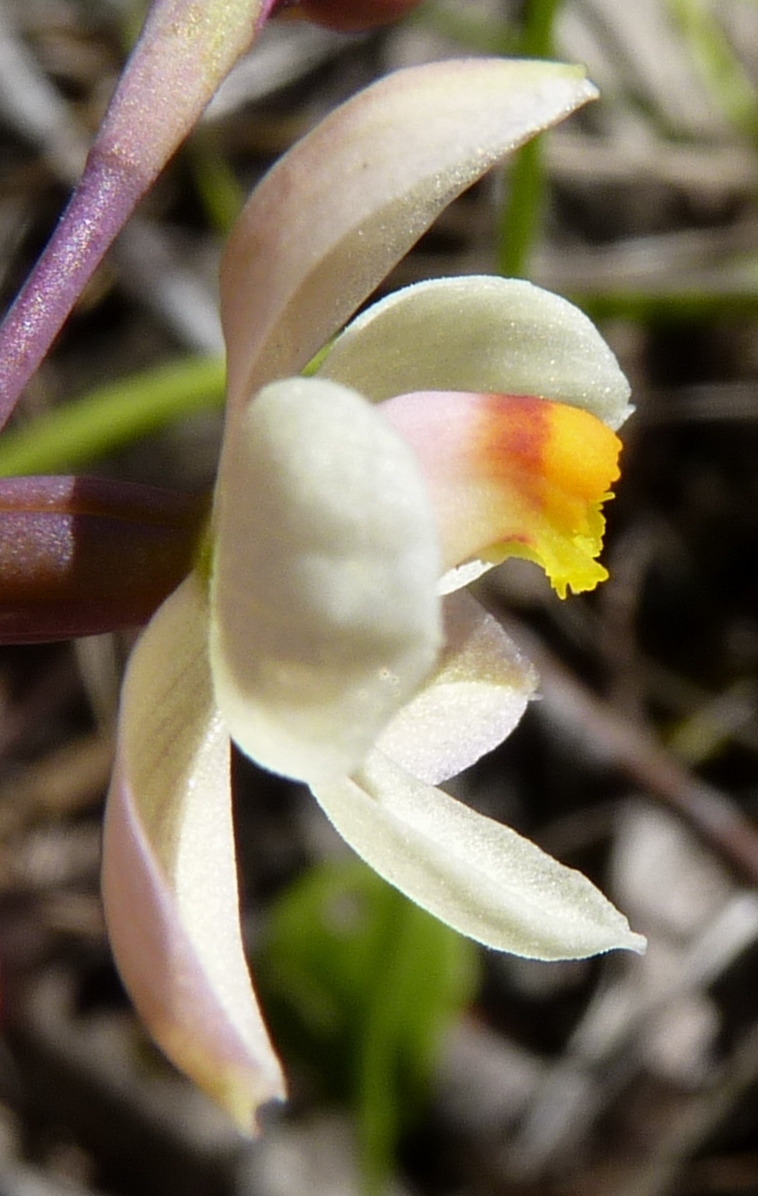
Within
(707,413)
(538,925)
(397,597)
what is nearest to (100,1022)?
(707,413)

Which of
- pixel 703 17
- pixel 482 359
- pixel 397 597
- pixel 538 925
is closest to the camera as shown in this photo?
pixel 397 597

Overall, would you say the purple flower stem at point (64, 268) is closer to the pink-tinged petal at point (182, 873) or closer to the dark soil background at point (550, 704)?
the pink-tinged petal at point (182, 873)

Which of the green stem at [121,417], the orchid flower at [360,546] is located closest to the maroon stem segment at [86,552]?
the orchid flower at [360,546]

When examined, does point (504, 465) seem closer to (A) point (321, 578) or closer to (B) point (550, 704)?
(A) point (321, 578)

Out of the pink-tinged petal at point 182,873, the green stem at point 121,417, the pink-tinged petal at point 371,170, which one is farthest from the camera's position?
the green stem at point 121,417

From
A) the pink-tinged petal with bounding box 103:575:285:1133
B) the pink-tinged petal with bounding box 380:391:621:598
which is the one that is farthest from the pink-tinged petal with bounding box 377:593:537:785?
the pink-tinged petal with bounding box 103:575:285:1133

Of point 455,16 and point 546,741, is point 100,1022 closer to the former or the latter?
point 546,741
